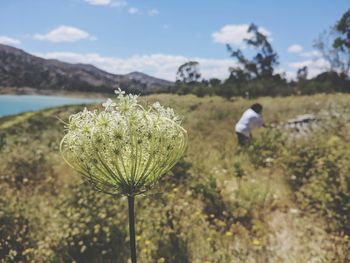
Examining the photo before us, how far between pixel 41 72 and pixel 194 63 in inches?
2151

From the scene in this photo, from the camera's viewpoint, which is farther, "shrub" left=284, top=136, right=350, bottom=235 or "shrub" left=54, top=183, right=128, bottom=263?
"shrub" left=284, top=136, right=350, bottom=235

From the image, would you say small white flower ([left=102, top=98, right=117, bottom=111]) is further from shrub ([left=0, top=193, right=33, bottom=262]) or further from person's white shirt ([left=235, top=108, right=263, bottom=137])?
person's white shirt ([left=235, top=108, right=263, bottom=137])

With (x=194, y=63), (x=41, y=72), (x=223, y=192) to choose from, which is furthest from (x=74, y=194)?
(x=41, y=72)

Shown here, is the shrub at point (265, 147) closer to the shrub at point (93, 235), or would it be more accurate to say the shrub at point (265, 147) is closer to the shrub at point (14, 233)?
the shrub at point (93, 235)

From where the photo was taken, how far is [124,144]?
1937mm

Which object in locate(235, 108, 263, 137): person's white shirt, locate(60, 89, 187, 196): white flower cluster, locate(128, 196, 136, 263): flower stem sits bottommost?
locate(235, 108, 263, 137): person's white shirt

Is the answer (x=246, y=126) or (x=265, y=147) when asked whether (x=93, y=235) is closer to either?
(x=265, y=147)

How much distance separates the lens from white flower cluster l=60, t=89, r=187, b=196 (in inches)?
74.5

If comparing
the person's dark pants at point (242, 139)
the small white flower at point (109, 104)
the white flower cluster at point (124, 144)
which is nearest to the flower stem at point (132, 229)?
the white flower cluster at point (124, 144)

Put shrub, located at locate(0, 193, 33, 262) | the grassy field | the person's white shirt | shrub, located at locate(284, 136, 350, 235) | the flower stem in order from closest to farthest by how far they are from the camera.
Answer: the flower stem, the grassy field, shrub, located at locate(0, 193, 33, 262), shrub, located at locate(284, 136, 350, 235), the person's white shirt

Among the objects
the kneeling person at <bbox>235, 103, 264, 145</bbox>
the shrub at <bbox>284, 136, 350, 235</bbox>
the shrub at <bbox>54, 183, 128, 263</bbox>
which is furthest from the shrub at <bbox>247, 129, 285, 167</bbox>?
the shrub at <bbox>54, 183, 128, 263</bbox>

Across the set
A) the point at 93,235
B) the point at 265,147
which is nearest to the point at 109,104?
the point at 93,235

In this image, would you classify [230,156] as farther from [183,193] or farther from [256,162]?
[183,193]

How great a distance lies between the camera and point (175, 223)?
19.0ft
